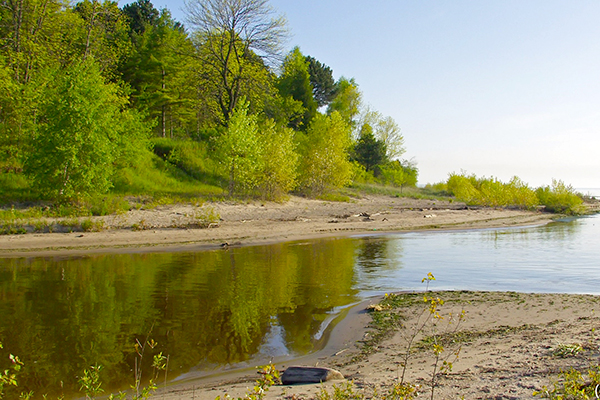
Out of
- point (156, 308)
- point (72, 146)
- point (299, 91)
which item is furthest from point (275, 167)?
point (156, 308)

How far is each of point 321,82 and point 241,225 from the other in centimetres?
3765

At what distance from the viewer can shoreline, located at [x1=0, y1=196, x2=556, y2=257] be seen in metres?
17.4

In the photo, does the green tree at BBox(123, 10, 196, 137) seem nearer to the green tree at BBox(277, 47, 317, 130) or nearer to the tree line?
the tree line

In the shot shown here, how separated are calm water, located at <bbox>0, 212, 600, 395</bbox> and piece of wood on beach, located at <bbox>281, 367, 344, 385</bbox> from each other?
145cm

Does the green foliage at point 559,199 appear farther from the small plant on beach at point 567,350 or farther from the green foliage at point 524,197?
the small plant on beach at point 567,350

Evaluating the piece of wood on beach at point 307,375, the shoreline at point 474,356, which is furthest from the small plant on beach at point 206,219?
the piece of wood on beach at point 307,375

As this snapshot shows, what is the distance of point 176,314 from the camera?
919cm

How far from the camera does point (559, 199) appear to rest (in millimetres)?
43312

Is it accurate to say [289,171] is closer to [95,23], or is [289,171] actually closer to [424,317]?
[95,23]

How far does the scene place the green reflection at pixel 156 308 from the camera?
6906 mm

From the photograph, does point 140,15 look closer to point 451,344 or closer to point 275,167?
point 275,167

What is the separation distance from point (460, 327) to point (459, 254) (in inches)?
405

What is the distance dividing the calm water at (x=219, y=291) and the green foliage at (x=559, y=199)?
25.0 metres

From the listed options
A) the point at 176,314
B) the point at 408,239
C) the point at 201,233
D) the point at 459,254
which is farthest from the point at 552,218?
the point at 176,314
